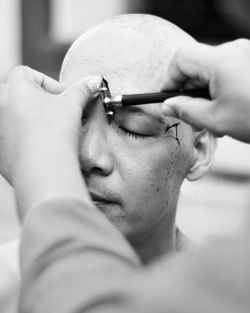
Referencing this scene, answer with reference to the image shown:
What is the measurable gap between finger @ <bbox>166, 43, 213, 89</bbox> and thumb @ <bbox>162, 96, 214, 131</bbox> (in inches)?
1.7

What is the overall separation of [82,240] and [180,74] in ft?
1.76

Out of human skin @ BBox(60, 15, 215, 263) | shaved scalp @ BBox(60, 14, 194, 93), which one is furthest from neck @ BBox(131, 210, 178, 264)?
shaved scalp @ BBox(60, 14, 194, 93)

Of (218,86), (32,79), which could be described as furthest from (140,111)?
(218,86)

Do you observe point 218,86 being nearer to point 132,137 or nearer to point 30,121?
point 30,121

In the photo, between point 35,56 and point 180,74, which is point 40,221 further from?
point 35,56

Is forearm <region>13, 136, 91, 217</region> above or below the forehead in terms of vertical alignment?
above

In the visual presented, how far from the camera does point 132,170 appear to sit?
188cm

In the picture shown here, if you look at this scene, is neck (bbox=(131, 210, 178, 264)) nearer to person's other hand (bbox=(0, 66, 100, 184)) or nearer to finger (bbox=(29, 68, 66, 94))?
finger (bbox=(29, 68, 66, 94))

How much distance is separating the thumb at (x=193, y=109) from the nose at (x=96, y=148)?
408 millimetres

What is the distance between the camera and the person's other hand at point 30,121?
1202 mm

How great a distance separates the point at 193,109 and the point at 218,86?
0.08 metres

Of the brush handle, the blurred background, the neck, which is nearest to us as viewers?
the brush handle

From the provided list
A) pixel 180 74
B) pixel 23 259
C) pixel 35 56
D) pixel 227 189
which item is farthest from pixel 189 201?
pixel 23 259

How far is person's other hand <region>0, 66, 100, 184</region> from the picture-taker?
3.94ft
